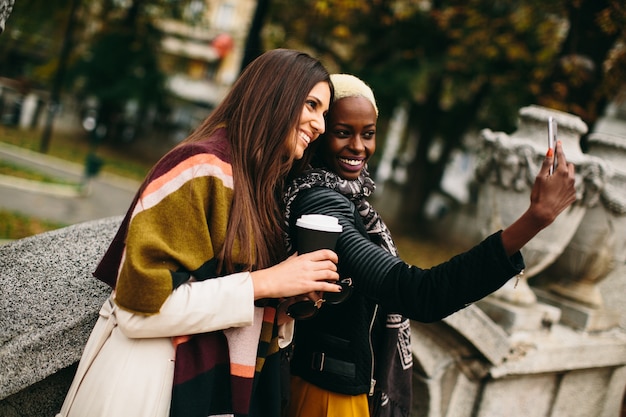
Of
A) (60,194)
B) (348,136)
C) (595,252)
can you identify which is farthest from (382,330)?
(60,194)

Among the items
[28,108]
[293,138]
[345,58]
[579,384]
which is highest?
[345,58]

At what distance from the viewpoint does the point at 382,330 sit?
7.54 ft

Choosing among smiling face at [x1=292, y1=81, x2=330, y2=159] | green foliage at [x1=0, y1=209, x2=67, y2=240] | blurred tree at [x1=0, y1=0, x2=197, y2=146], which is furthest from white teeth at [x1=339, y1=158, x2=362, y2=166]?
blurred tree at [x1=0, y1=0, x2=197, y2=146]

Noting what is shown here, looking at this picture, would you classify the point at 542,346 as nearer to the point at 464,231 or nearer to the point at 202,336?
the point at 202,336

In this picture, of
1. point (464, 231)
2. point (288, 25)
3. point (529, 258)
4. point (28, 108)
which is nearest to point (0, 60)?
point (28, 108)

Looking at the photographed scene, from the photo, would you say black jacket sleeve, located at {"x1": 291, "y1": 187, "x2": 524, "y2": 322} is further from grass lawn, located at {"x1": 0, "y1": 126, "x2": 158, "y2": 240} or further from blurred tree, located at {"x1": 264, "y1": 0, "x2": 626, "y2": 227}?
blurred tree, located at {"x1": 264, "y1": 0, "x2": 626, "y2": 227}

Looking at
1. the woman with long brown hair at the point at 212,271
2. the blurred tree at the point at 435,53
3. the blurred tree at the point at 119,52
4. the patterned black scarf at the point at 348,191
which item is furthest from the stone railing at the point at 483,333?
the blurred tree at the point at 119,52

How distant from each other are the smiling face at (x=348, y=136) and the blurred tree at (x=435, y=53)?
27.9ft

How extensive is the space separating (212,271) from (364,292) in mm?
493

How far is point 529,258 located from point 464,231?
16256mm

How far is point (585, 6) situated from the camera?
8484 mm

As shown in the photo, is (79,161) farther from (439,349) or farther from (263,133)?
(263,133)

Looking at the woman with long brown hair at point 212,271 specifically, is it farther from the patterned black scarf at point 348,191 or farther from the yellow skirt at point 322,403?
the yellow skirt at point 322,403

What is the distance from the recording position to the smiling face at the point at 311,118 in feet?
6.82
